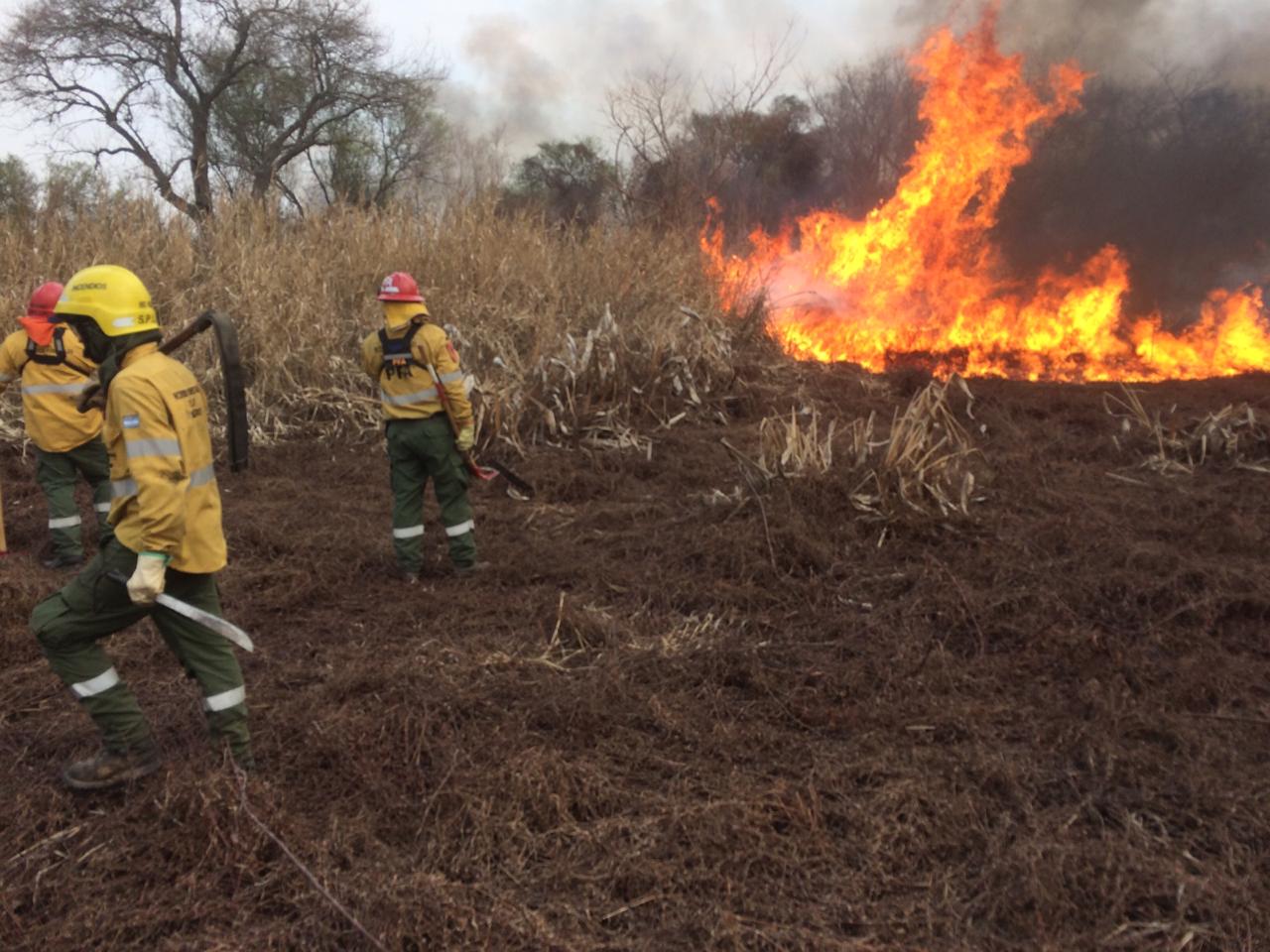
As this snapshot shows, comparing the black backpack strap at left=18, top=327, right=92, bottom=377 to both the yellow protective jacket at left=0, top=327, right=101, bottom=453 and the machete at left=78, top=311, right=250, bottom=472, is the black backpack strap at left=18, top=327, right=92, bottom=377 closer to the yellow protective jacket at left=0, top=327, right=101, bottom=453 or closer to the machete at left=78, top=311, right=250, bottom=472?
the yellow protective jacket at left=0, top=327, right=101, bottom=453

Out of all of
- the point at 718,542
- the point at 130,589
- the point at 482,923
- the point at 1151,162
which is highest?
the point at 1151,162

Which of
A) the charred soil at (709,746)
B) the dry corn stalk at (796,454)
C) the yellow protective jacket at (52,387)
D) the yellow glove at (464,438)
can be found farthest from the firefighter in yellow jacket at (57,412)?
the dry corn stalk at (796,454)

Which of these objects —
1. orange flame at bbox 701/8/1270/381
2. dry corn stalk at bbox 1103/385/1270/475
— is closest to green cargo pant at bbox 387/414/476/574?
dry corn stalk at bbox 1103/385/1270/475

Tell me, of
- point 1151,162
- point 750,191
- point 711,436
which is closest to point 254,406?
point 711,436

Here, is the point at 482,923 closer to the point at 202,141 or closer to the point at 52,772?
the point at 52,772

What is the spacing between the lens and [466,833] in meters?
2.70

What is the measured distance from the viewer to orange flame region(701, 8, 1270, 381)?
37.9 ft

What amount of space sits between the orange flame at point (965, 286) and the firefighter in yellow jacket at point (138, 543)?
9067 millimetres

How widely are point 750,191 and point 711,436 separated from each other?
8827mm

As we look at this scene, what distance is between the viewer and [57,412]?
5.32 metres

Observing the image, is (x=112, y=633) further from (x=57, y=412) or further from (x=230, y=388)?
(x=57, y=412)

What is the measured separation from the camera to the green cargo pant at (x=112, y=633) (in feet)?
9.13

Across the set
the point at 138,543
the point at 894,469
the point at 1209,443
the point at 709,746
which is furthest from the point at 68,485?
the point at 1209,443

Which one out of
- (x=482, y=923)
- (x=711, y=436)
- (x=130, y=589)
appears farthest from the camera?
(x=711, y=436)
